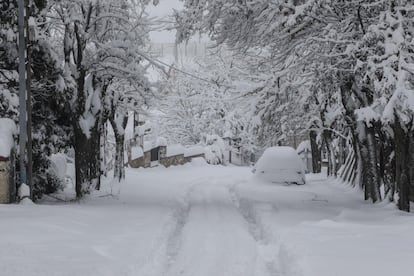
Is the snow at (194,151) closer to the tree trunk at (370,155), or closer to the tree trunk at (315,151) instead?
the tree trunk at (315,151)

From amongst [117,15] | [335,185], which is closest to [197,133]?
[335,185]

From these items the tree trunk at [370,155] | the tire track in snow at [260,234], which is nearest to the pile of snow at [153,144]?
the tire track in snow at [260,234]

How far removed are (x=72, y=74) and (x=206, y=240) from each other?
8.39 metres

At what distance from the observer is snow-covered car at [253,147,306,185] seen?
23656 millimetres

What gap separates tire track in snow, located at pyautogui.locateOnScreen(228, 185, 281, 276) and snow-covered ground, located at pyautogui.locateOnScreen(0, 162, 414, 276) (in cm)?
2

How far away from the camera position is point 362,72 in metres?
12.8

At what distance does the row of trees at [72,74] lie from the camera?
15492 mm

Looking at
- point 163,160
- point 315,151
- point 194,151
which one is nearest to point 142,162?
point 163,160

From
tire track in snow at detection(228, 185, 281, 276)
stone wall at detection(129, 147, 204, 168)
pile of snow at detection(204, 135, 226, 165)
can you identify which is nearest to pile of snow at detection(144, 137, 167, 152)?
stone wall at detection(129, 147, 204, 168)

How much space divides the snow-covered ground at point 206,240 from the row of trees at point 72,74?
7.56ft

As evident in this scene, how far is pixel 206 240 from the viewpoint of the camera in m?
10.2

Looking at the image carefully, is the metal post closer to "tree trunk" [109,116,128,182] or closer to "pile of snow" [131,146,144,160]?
"tree trunk" [109,116,128,182]

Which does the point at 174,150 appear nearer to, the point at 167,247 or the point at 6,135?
the point at 6,135

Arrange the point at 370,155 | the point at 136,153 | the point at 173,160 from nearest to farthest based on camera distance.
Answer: the point at 370,155, the point at 136,153, the point at 173,160
